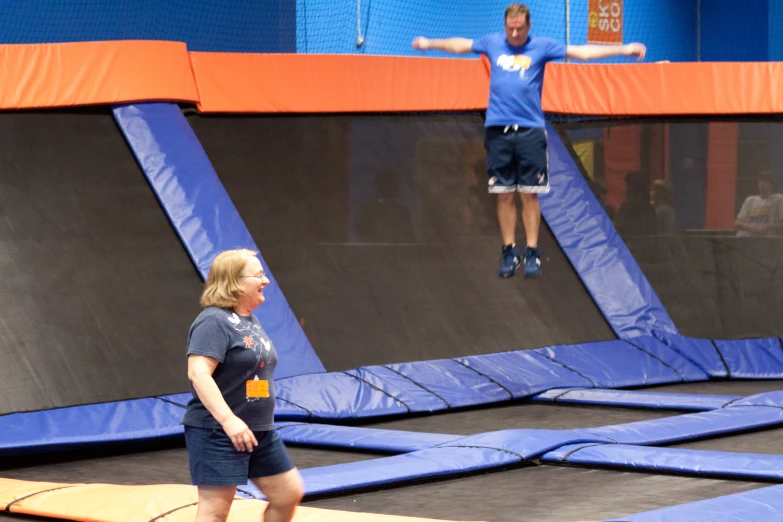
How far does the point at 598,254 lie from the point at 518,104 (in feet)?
5.83

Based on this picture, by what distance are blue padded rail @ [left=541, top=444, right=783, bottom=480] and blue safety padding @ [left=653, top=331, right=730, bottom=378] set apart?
2.31 meters

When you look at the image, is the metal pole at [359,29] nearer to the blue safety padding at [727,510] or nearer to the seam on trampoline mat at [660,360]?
the seam on trampoline mat at [660,360]

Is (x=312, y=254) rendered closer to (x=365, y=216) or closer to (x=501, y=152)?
(x=365, y=216)

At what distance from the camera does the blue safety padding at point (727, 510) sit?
2779 mm

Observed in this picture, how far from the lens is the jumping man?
4863 millimetres

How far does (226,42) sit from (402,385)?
3842 mm

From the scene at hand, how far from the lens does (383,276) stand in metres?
5.71

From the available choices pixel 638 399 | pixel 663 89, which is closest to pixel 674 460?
pixel 638 399

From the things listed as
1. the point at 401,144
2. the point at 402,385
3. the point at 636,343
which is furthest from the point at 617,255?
the point at 402,385

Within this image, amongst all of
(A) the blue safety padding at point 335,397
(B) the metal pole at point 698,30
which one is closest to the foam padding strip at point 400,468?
(A) the blue safety padding at point 335,397

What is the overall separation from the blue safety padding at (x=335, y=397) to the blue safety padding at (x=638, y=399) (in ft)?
2.76

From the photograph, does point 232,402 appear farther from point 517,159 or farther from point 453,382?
point 453,382

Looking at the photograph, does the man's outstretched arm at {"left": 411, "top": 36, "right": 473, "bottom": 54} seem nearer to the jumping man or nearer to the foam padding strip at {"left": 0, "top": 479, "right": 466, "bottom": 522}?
the jumping man

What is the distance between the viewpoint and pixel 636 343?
6.11 metres
